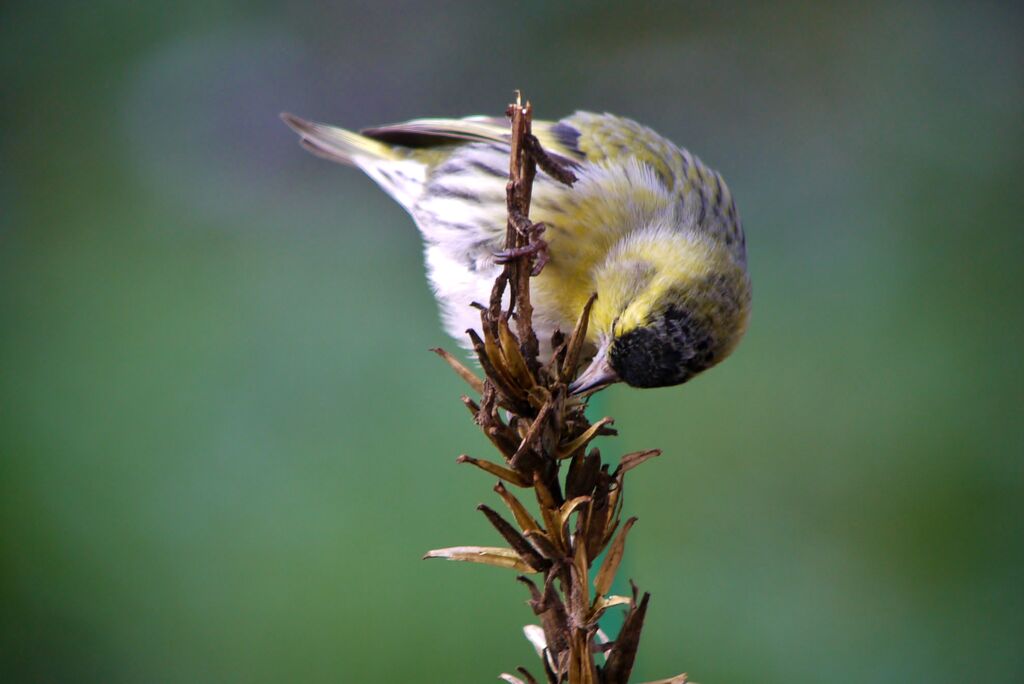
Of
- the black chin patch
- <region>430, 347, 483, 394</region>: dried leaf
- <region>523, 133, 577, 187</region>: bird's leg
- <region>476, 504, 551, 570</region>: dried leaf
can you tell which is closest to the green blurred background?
the black chin patch

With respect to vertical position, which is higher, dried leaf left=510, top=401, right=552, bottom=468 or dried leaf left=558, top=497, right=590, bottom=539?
dried leaf left=510, top=401, right=552, bottom=468

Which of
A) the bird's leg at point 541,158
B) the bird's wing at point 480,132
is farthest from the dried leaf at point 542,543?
the bird's wing at point 480,132

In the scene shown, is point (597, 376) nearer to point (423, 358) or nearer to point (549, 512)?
point (549, 512)

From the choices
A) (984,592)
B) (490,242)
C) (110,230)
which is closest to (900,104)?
(984,592)

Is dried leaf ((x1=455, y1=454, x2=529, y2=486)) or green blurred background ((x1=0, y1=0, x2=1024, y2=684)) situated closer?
dried leaf ((x1=455, y1=454, x2=529, y2=486))

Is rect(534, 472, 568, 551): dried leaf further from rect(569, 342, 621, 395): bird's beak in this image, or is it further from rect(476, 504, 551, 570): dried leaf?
rect(569, 342, 621, 395): bird's beak

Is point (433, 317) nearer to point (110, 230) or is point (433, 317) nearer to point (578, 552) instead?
point (110, 230)
